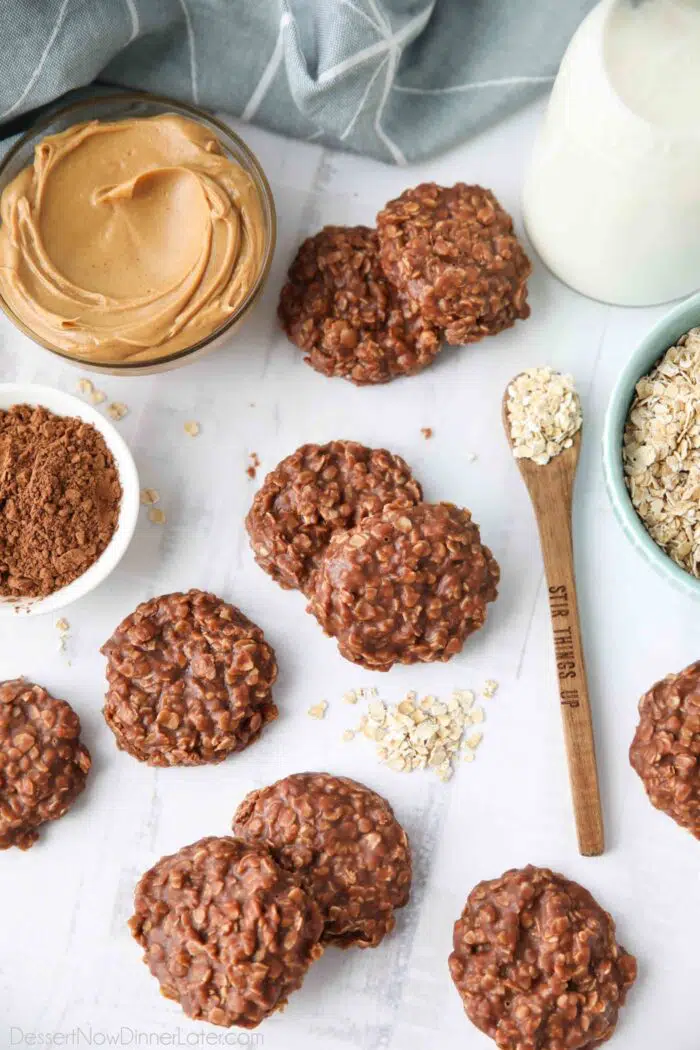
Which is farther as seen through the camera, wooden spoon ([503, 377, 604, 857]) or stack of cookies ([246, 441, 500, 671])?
wooden spoon ([503, 377, 604, 857])

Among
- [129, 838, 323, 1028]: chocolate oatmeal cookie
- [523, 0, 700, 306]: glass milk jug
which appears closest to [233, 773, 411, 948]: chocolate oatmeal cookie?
[129, 838, 323, 1028]: chocolate oatmeal cookie

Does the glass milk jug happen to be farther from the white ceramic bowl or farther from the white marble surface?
the white ceramic bowl

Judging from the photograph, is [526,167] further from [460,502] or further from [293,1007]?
[293,1007]

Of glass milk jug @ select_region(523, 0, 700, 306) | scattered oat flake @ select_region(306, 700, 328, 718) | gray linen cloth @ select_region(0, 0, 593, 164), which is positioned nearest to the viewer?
glass milk jug @ select_region(523, 0, 700, 306)

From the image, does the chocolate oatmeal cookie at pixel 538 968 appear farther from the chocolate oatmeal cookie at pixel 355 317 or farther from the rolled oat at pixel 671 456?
the chocolate oatmeal cookie at pixel 355 317

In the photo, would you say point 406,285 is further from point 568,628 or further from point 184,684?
point 184,684
